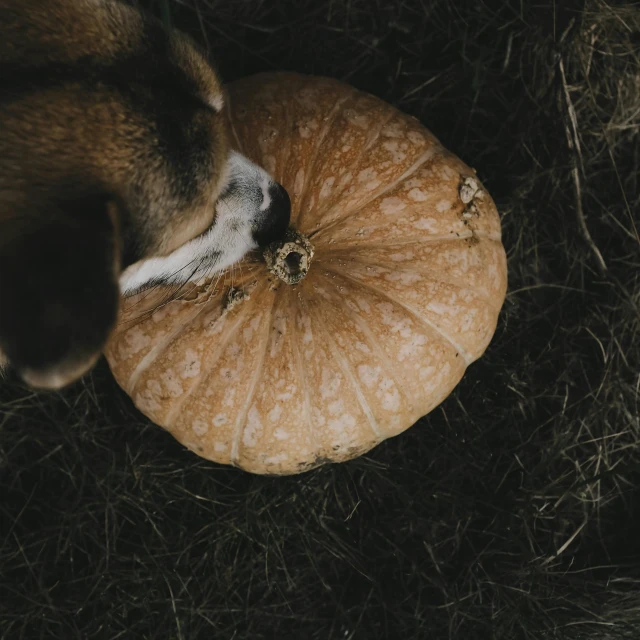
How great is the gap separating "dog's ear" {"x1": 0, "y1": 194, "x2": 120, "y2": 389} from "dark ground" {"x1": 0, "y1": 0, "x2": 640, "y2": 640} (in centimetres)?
188

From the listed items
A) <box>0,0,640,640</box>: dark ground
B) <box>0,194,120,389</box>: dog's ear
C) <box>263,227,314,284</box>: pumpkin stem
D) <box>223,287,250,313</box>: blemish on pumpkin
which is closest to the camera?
<box>0,194,120,389</box>: dog's ear

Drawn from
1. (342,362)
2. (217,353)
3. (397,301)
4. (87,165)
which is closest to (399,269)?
(397,301)

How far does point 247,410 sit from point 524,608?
1.76m

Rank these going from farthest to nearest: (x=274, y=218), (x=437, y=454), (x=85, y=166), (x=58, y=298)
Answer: (x=437, y=454), (x=274, y=218), (x=85, y=166), (x=58, y=298)

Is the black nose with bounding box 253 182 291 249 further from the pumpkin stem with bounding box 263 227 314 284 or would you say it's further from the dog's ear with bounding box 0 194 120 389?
the dog's ear with bounding box 0 194 120 389

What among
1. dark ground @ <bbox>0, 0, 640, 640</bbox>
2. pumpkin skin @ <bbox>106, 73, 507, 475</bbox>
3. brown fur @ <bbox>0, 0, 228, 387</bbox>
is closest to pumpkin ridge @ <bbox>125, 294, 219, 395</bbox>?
pumpkin skin @ <bbox>106, 73, 507, 475</bbox>

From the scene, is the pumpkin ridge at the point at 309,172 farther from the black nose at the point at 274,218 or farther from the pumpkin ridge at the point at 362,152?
the black nose at the point at 274,218

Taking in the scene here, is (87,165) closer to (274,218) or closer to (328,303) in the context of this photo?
(274,218)

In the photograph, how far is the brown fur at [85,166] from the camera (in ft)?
4.08

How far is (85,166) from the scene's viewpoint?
1.38 m

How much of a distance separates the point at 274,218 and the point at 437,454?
5.47ft

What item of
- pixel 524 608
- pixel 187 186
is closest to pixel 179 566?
pixel 524 608

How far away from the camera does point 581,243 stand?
A: 10.1 ft

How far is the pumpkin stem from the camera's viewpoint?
6.66 feet
